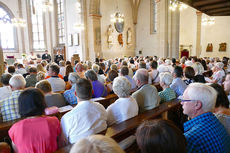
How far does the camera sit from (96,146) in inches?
30.8

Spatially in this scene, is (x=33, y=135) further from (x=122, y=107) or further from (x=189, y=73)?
(x=189, y=73)

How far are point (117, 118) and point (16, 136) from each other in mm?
1256

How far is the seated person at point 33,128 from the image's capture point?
175cm

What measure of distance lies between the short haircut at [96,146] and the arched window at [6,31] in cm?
1933

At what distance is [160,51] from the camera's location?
13133 mm

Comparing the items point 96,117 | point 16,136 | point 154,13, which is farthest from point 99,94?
point 154,13

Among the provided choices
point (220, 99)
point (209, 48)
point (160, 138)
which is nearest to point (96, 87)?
point (220, 99)

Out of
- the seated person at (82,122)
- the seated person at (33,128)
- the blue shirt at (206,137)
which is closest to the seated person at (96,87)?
the seated person at (82,122)

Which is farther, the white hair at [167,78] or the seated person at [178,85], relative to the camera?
the seated person at [178,85]

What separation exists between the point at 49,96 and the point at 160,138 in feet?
8.66

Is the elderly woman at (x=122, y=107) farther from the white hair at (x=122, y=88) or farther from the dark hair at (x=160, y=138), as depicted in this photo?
the dark hair at (x=160, y=138)

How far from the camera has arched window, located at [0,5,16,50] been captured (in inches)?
659

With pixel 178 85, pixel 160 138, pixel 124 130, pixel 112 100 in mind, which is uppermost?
pixel 160 138

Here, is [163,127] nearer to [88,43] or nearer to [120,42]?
[88,43]
